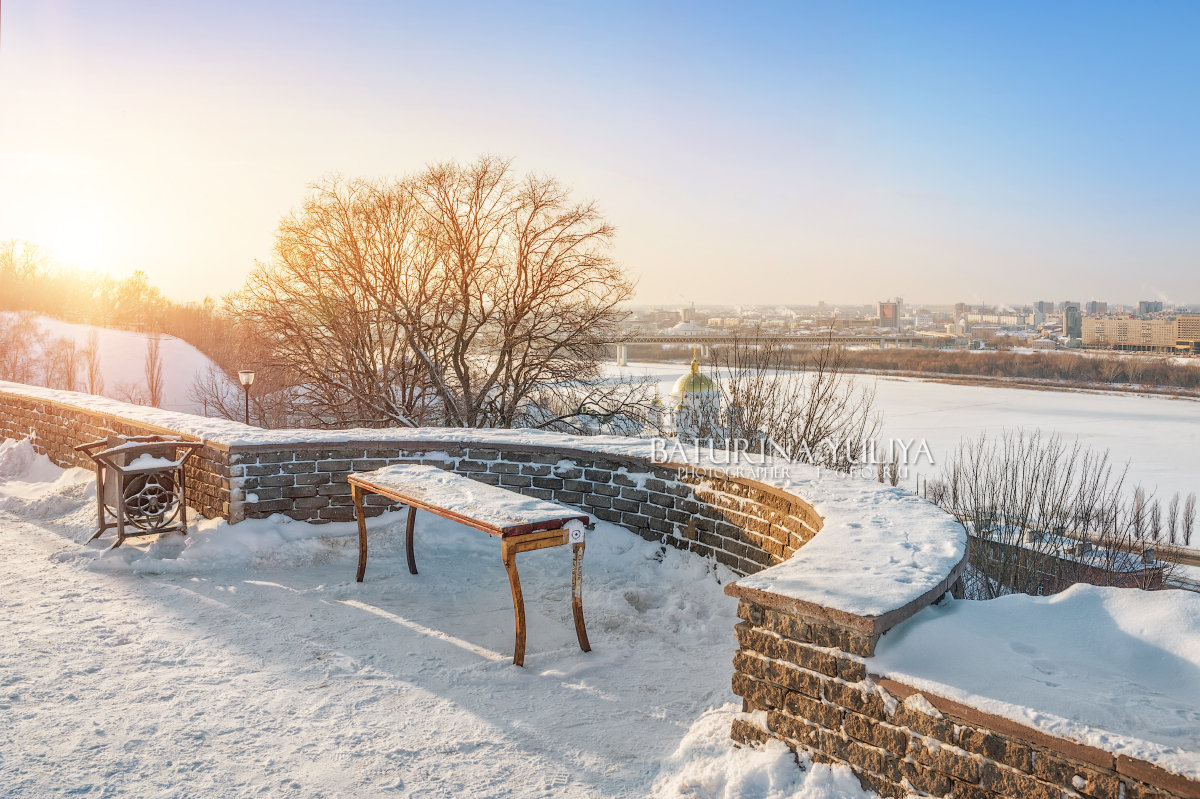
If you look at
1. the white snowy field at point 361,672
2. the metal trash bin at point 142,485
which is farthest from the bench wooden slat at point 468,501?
the metal trash bin at point 142,485

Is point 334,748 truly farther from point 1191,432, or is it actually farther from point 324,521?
point 1191,432

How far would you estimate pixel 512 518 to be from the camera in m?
4.03

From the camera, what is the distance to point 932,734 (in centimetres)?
238

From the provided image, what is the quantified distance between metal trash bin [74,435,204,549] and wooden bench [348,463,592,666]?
2079 mm

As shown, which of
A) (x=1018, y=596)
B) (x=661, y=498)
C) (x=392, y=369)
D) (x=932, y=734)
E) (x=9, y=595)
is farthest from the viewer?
(x=392, y=369)

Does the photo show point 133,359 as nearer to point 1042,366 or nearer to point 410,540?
point 410,540

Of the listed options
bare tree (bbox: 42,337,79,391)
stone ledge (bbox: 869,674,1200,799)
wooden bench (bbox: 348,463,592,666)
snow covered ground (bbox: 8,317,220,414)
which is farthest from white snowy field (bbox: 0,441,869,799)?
snow covered ground (bbox: 8,317,220,414)

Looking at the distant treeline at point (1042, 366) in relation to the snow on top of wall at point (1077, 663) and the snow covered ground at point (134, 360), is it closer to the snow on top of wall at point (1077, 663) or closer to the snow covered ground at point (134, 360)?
the snow covered ground at point (134, 360)

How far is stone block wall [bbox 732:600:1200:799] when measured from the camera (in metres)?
2.07

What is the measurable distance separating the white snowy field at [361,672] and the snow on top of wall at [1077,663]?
50 centimetres

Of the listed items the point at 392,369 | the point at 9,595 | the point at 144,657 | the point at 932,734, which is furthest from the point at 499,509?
the point at 392,369

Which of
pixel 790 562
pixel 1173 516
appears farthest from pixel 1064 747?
pixel 1173 516

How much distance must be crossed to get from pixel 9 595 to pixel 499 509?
3.30 meters

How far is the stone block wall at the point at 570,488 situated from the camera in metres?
5.00
